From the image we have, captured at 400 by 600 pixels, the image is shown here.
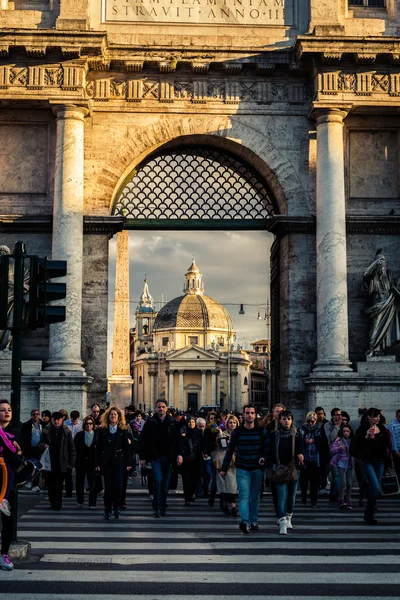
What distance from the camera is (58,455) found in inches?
651

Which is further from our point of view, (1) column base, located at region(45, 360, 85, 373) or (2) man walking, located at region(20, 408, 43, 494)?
(1) column base, located at region(45, 360, 85, 373)

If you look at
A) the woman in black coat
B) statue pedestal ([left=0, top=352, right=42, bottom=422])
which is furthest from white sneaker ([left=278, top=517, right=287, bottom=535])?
statue pedestal ([left=0, top=352, right=42, bottom=422])

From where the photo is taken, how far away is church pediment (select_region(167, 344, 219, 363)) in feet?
465

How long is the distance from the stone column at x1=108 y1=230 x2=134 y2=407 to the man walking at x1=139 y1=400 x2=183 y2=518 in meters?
39.5

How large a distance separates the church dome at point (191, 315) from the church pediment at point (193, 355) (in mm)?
13108

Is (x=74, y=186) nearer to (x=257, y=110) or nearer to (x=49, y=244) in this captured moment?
(x=49, y=244)

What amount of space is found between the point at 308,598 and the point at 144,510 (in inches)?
322

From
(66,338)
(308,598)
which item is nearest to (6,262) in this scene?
(308,598)

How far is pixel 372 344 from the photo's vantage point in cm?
2323

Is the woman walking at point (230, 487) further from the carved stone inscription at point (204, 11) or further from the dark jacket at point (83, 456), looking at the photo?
the carved stone inscription at point (204, 11)

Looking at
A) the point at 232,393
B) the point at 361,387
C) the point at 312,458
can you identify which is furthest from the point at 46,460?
the point at 232,393

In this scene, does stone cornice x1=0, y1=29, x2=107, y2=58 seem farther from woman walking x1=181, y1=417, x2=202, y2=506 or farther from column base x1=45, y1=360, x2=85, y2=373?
woman walking x1=181, y1=417, x2=202, y2=506

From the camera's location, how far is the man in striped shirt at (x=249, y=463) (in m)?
13.1

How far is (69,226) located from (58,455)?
787cm
